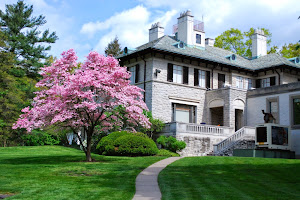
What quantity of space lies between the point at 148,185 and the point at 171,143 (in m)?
16.6

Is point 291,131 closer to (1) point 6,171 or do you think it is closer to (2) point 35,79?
(1) point 6,171

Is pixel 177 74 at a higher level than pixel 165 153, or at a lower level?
higher

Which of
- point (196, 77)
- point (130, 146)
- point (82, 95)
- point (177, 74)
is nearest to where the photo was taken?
point (82, 95)

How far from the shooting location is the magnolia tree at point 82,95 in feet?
59.5

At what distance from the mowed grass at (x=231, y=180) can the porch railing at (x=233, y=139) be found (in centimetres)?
934

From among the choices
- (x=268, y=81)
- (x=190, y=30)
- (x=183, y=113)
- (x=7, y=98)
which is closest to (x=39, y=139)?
(x=7, y=98)

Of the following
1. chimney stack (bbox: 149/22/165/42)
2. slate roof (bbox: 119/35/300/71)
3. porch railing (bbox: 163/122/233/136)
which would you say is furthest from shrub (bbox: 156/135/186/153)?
chimney stack (bbox: 149/22/165/42)

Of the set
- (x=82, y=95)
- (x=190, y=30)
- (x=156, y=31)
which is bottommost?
(x=82, y=95)

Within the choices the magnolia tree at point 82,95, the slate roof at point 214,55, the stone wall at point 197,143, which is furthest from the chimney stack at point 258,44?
the magnolia tree at point 82,95

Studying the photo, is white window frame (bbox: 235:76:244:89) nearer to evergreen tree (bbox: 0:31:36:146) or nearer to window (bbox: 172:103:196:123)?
window (bbox: 172:103:196:123)

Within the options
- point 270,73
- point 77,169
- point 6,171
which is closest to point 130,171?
point 77,169

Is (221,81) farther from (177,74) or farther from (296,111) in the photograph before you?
(296,111)

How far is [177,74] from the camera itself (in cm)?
3425

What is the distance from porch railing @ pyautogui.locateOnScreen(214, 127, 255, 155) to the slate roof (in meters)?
7.66
